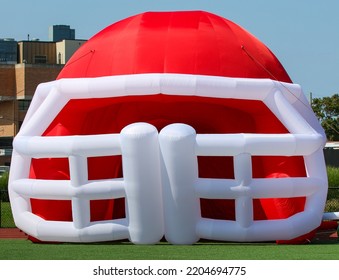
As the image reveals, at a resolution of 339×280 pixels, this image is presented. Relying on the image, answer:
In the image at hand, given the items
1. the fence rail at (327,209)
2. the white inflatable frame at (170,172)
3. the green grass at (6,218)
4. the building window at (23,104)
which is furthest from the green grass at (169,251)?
the building window at (23,104)

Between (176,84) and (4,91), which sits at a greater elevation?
(176,84)

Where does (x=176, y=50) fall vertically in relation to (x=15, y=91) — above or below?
above

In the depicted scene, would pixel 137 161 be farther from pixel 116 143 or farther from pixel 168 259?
pixel 168 259

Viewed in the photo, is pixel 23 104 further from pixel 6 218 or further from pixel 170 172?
pixel 170 172

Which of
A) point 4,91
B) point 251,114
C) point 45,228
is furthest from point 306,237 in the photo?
point 4,91

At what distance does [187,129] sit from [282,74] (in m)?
2.52

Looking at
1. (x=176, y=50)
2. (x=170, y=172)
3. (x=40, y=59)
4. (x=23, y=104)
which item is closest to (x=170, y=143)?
(x=170, y=172)

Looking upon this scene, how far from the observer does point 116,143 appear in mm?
12414

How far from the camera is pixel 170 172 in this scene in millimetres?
12312

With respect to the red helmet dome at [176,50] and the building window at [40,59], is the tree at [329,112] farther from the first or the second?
the red helmet dome at [176,50]

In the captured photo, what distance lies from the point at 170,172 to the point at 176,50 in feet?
6.53

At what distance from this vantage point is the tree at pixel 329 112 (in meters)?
49.4

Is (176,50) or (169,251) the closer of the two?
(169,251)

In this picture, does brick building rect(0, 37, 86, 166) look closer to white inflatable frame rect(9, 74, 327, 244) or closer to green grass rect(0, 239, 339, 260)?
white inflatable frame rect(9, 74, 327, 244)
